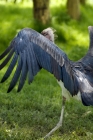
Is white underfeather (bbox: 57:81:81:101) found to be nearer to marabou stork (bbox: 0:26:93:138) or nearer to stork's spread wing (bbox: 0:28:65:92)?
marabou stork (bbox: 0:26:93:138)

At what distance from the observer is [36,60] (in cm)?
466

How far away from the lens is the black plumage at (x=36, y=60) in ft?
14.9

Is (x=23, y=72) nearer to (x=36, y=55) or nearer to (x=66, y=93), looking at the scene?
(x=36, y=55)

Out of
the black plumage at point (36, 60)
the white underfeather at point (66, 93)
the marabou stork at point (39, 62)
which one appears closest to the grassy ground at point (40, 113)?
the white underfeather at point (66, 93)

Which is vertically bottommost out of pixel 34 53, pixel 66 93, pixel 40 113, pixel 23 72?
pixel 40 113

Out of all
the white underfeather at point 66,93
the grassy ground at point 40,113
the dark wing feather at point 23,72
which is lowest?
the grassy ground at point 40,113

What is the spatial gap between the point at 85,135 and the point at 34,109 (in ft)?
3.58

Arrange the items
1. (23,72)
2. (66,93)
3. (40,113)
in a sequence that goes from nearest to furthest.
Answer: (23,72), (66,93), (40,113)

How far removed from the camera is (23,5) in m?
12.2

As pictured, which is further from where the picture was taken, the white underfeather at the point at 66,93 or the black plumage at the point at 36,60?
the white underfeather at the point at 66,93

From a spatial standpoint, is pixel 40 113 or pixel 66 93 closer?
pixel 66 93

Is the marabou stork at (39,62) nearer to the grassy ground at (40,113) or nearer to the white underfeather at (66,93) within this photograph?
the white underfeather at (66,93)

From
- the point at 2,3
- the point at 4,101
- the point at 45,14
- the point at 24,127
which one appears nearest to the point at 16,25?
the point at 45,14

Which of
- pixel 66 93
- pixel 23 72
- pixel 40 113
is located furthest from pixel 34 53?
pixel 40 113
